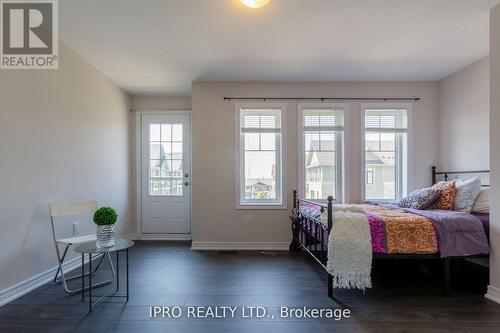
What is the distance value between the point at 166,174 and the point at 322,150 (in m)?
2.46

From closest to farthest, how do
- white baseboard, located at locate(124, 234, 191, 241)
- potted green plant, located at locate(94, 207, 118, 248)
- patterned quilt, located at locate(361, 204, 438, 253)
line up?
potted green plant, located at locate(94, 207, 118, 248) → patterned quilt, located at locate(361, 204, 438, 253) → white baseboard, located at locate(124, 234, 191, 241)

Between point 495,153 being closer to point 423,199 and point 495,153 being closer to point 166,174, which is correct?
point 423,199

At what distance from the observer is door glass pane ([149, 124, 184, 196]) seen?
4477 millimetres

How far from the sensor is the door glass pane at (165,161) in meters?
4.48

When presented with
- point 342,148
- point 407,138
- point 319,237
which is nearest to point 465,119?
point 407,138

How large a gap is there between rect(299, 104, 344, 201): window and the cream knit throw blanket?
5.18 feet

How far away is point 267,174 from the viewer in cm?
397

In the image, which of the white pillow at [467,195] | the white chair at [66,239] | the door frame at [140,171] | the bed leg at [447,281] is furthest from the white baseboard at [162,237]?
the white pillow at [467,195]

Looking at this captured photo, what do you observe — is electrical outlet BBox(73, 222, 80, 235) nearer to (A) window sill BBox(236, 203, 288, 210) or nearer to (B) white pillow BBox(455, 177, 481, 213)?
(A) window sill BBox(236, 203, 288, 210)

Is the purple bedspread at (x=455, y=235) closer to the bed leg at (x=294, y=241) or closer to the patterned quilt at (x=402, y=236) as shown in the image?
the patterned quilt at (x=402, y=236)

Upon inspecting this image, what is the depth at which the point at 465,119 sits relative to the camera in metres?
3.41

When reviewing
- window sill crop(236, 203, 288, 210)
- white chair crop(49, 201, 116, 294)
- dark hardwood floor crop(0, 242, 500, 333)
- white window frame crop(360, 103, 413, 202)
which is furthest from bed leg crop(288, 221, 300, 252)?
white chair crop(49, 201, 116, 294)

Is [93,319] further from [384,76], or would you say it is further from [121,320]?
[384,76]

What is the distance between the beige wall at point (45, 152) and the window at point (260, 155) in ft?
6.03
